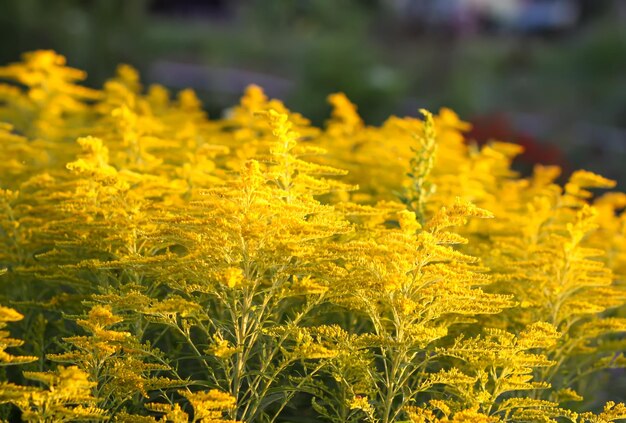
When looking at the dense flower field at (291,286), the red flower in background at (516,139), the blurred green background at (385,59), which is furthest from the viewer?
the blurred green background at (385,59)

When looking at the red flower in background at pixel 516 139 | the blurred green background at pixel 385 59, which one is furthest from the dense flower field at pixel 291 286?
the blurred green background at pixel 385 59

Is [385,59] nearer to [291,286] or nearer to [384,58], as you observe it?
[384,58]

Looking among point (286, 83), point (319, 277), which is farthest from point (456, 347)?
point (286, 83)

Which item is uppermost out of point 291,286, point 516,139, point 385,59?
point 385,59

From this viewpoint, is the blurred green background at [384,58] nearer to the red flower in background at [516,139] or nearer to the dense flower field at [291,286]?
the red flower in background at [516,139]

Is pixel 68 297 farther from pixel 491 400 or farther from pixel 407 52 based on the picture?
pixel 407 52

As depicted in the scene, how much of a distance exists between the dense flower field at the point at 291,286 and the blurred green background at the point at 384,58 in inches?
258

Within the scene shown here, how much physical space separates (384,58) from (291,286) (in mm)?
20642

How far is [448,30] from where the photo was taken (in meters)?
31.9

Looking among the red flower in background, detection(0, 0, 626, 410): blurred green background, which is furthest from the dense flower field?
detection(0, 0, 626, 410): blurred green background

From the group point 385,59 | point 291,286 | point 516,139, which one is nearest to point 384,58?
point 385,59

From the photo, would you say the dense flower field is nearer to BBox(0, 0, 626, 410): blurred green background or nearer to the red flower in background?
the red flower in background

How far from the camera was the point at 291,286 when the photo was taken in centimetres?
514

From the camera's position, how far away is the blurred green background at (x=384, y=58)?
730 inches
